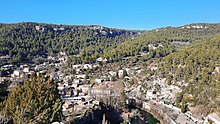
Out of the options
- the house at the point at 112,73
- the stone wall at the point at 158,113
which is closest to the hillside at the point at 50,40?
the house at the point at 112,73

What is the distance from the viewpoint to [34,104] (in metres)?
22.7

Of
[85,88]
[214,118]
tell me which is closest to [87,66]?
[85,88]

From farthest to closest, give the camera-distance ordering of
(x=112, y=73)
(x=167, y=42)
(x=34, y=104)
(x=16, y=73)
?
(x=167, y=42) < (x=112, y=73) < (x=16, y=73) < (x=34, y=104)

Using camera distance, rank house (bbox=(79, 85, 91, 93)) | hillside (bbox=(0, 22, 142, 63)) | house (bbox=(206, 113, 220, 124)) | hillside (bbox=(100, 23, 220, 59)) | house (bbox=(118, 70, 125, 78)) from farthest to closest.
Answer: hillside (bbox=(0, 22, 142, 63)), hillside (bbox=(100, 23, 220, 59)), house (bbox=(118, 70, 125, 78)), house (bbox=(79, 85, 91, 93)), house (bbox=(206, 113, 220, 124))

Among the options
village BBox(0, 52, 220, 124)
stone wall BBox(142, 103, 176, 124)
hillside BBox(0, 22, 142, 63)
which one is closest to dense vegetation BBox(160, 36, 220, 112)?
village BBox(0, 52, 220, 124)

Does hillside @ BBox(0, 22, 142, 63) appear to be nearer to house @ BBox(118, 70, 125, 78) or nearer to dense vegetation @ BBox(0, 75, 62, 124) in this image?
house @ BBox(118, 70, 125, 78)

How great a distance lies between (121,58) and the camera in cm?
7806

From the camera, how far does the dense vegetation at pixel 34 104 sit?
864 inches

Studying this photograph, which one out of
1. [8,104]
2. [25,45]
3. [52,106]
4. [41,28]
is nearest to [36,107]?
[52,106]

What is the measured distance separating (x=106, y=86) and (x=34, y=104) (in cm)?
3647

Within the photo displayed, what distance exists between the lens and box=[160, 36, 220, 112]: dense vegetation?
4409cm

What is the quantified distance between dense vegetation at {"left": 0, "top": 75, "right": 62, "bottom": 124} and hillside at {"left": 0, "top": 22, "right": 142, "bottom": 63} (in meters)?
50.6

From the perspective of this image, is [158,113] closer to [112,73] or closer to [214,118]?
[214,118]

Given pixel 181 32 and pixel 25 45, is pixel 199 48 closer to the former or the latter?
pixel 181 32
